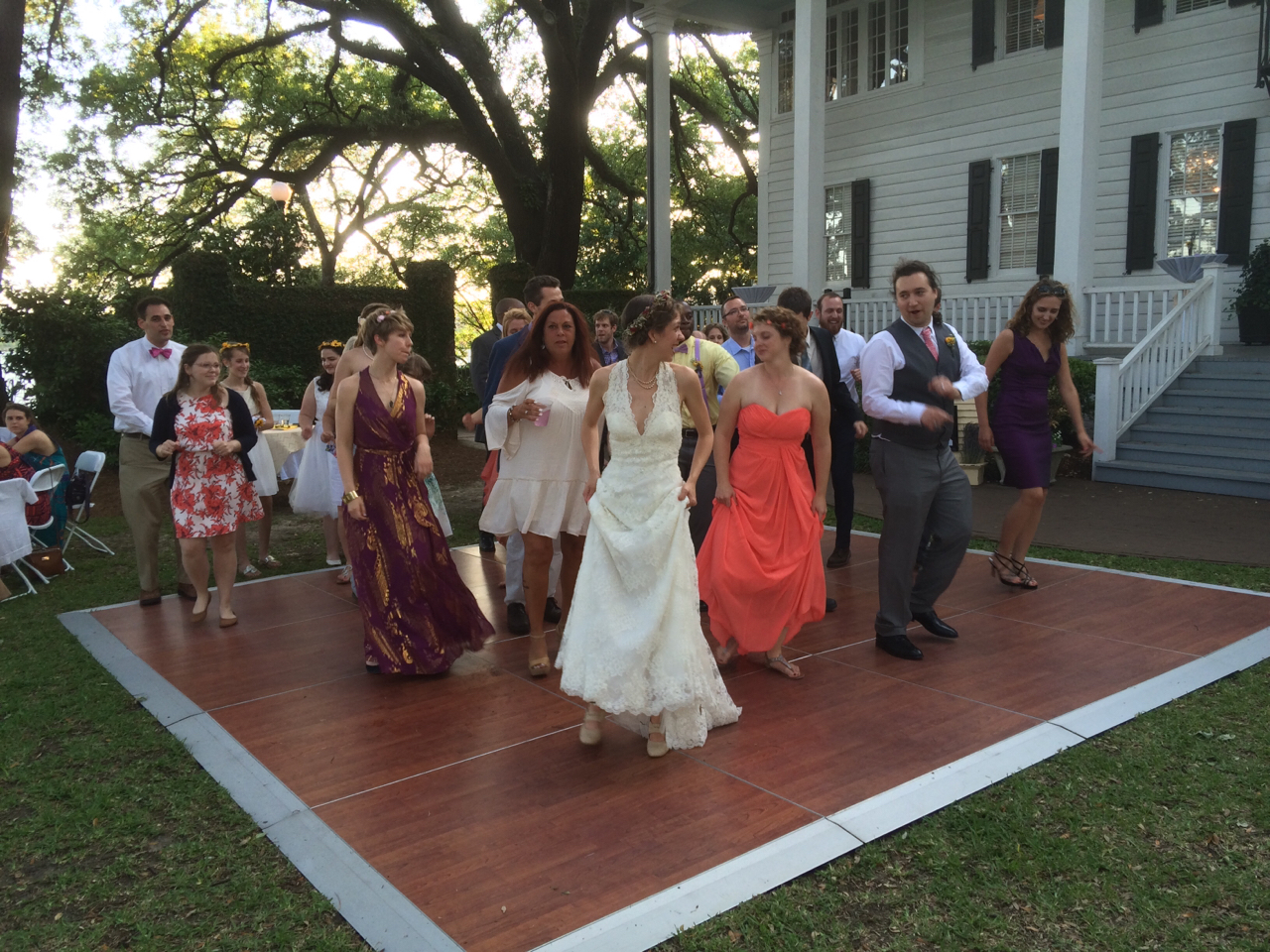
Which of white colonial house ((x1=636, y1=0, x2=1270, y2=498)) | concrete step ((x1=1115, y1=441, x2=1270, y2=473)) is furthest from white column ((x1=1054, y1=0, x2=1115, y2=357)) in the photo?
concrete step ((x1=1115, y1=441, x2=1270, y2=473))

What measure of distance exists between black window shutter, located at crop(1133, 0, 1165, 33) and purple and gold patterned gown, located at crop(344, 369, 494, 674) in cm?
1305

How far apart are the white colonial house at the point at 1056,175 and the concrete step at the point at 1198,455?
20mm

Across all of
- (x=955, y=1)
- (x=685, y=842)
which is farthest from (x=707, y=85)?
(x=685, y=842)

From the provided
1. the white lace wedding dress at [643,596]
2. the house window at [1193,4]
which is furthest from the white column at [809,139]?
the white lace wedding dress at [643,596]

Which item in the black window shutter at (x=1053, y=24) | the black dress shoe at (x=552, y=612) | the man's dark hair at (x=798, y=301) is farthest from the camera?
the black window shutter at (x=1053, y=24)

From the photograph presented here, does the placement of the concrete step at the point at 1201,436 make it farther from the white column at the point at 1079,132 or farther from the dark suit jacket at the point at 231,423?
the dark suit jacket at the point at 231,423

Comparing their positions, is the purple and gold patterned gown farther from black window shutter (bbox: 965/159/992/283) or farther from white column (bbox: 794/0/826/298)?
black window shutter (bbox: 965/159/992/283)

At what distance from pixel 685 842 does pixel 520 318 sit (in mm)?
4702

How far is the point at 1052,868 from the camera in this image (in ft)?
10.8

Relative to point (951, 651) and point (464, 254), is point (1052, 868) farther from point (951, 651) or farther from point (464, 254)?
point (464, 254)

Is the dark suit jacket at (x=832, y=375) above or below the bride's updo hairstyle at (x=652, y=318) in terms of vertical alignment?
below

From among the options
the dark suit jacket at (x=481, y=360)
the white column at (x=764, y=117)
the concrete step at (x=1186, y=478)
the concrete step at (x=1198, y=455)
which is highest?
the white column at (x=764, y=117)

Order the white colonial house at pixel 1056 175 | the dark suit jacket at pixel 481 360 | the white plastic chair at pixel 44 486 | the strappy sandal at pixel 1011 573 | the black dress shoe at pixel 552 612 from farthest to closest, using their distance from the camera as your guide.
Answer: the white colonial house at pixel 1056 175 < the dark suit jacket at pixel 481 360 < the white plastic chair at pixel 44 486 < the strappy sandal at pixel 1011 573 < the black dress shoe at pixel 552 612

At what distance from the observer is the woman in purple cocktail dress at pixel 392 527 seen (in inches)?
213
